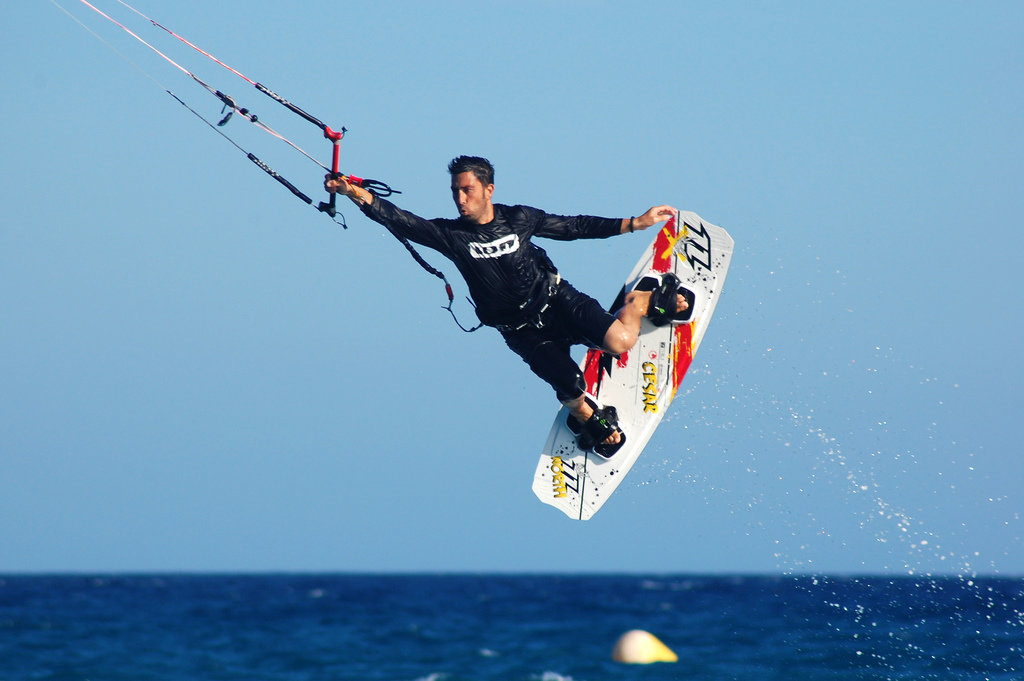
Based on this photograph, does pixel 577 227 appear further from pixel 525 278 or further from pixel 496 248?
pixel 496 248

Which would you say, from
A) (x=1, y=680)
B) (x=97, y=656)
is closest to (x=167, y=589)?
(x=97, y=656)

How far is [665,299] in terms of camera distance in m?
10.1

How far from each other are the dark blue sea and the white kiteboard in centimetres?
1080

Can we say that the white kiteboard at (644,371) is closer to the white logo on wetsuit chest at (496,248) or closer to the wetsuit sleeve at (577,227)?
the wetsuit sleeve at (577,227)

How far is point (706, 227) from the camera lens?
10.3 meters

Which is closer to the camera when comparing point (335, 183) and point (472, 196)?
point (335, 183)

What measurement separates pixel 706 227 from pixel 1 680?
53.1 feet

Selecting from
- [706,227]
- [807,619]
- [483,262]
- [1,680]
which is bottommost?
[1,680]

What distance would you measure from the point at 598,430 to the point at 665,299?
129cm

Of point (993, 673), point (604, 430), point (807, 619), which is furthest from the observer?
point (807, 619)

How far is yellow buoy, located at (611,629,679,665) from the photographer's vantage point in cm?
2273

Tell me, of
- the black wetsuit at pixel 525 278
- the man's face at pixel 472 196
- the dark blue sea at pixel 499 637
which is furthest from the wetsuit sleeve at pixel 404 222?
the dark blue sea at pixel 499 637

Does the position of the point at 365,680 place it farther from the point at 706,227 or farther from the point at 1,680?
the point at 706,227

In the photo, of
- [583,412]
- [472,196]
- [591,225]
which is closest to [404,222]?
[472,196]
